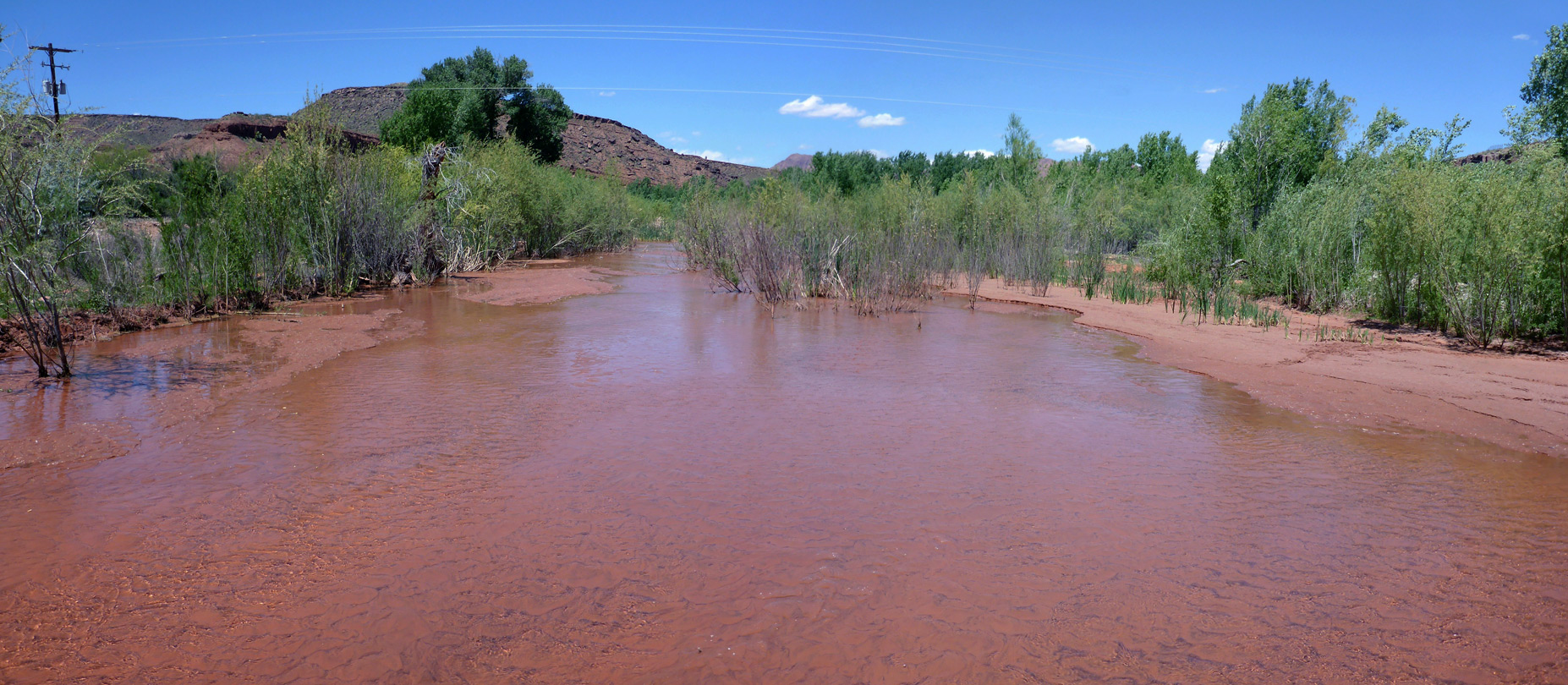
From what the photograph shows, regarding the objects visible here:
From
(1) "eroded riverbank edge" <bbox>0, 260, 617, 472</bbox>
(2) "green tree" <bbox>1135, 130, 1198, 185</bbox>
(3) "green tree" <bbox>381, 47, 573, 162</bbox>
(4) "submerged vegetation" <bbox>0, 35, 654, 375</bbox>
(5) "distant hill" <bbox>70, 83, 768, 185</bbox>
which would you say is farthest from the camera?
(5) "distant hill" <bbox>70, 83, 768, 185</bbox>

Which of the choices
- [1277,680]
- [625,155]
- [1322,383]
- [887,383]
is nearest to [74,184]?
[887,383]

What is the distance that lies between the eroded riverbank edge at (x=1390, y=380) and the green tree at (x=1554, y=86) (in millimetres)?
15593

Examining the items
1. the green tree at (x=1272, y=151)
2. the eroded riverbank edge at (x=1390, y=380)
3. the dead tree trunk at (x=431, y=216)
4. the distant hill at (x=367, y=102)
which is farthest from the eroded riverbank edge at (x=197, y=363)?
the distant hill at (x=367, y=102)

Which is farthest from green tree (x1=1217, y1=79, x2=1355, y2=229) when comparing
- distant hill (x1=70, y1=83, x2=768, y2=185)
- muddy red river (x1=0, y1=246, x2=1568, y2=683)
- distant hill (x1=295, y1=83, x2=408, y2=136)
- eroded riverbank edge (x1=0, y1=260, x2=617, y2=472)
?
distant hill (x1=295, y1=83, x2=408, y2=136)

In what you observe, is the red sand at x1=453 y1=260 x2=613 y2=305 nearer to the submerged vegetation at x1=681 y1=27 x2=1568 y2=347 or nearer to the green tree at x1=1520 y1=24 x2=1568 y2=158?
the submerged vegetation at x1=681 y1=27 x2=1568 y2=347

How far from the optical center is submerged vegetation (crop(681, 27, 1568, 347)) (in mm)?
9453

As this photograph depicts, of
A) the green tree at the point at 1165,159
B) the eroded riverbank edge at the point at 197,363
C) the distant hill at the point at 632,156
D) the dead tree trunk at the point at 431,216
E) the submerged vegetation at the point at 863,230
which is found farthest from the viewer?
the distant hill at the point at 632,156

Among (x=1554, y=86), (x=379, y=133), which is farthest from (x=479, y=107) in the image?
(x=1554, y=86)

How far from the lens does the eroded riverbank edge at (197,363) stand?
5375 millimetres

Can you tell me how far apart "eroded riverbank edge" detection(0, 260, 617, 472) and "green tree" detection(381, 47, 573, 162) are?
34.0 m

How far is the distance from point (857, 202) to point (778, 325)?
6291 mm

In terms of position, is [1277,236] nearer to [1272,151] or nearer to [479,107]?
[1272,151]

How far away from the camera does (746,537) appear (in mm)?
4129

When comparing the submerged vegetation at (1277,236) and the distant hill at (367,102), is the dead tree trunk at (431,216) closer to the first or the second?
the submerged vegetation at (1277,236)
